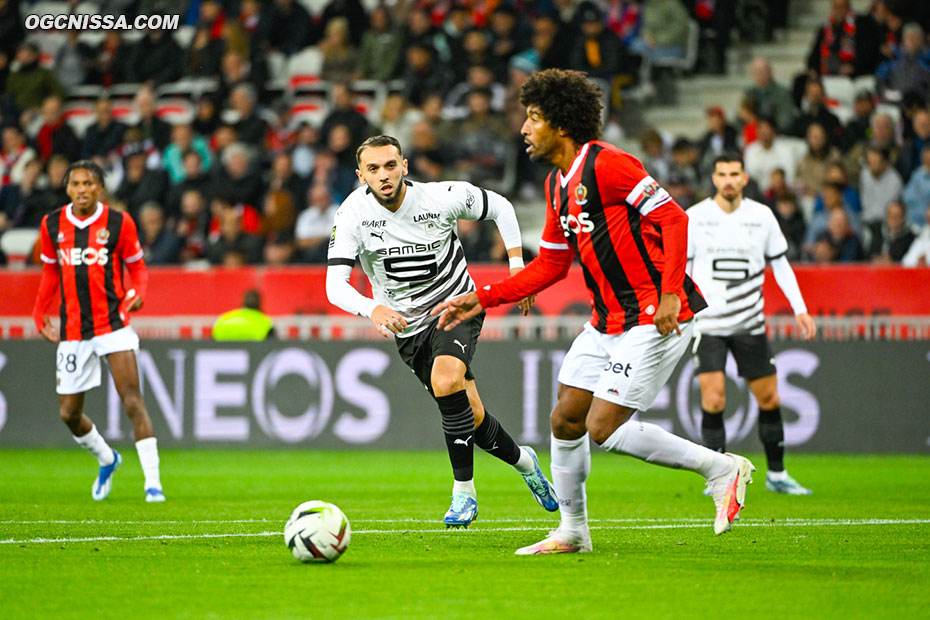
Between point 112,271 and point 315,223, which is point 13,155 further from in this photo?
point 112,271

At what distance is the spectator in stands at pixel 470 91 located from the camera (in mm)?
18828

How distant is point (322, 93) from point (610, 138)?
4.70 m

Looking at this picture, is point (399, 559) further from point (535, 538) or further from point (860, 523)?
point (860, 523)

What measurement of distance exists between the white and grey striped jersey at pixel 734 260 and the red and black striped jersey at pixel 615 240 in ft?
13.3

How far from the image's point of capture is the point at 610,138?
18.8 m

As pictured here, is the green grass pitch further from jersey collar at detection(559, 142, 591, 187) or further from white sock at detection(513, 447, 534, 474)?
jersey collar at detection(559, 142, 591, 187)

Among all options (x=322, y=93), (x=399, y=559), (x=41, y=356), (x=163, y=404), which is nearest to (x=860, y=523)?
(x=399, y=559)

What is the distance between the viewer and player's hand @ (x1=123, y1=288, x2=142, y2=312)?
10383 mm

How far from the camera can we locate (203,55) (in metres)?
21.2

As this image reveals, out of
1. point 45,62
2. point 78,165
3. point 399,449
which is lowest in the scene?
point 399,449

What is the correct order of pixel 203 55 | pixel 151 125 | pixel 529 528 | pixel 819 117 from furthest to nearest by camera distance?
pixel 203 55 < pixel 151 125 < pixel 819 117 < pixel 529 528

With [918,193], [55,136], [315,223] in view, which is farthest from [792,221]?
[55,136]

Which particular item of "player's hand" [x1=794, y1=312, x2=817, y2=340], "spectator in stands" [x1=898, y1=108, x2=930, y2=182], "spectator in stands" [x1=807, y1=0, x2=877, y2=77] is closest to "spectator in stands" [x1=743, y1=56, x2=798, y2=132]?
"spectator in stands" [x1=807, y1=0, x2=877, y2=77]

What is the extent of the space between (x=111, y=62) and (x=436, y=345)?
51.1 ft
